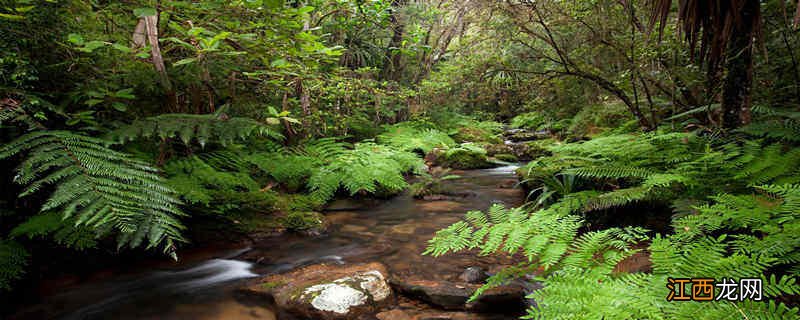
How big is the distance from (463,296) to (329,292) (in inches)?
35.1

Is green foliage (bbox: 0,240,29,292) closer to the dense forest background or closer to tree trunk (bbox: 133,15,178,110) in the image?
the dense forest background

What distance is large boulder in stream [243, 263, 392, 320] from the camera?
2.24 metres

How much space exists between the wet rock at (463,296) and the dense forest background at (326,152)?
0.18 metres

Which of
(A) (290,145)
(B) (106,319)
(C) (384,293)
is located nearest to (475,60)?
(A) (290,145)

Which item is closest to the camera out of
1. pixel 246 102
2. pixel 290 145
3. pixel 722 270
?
pixel 722 270

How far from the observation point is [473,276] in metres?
2.63

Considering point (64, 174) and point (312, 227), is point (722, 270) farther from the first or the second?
point (312, 227)

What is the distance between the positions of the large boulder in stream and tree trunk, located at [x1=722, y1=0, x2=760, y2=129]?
3.20 metres

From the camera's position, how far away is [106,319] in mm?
2264

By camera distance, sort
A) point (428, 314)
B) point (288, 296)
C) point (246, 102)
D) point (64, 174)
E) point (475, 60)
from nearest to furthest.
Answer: point (64, 174), point (428, 314), point (288, 296), point (246, 102), point (475, 60)

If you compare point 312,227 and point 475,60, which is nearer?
point 312,227

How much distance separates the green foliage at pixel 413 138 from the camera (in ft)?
26.3

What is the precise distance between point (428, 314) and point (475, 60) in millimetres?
4767

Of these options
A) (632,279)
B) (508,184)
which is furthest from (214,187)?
(508,184)
